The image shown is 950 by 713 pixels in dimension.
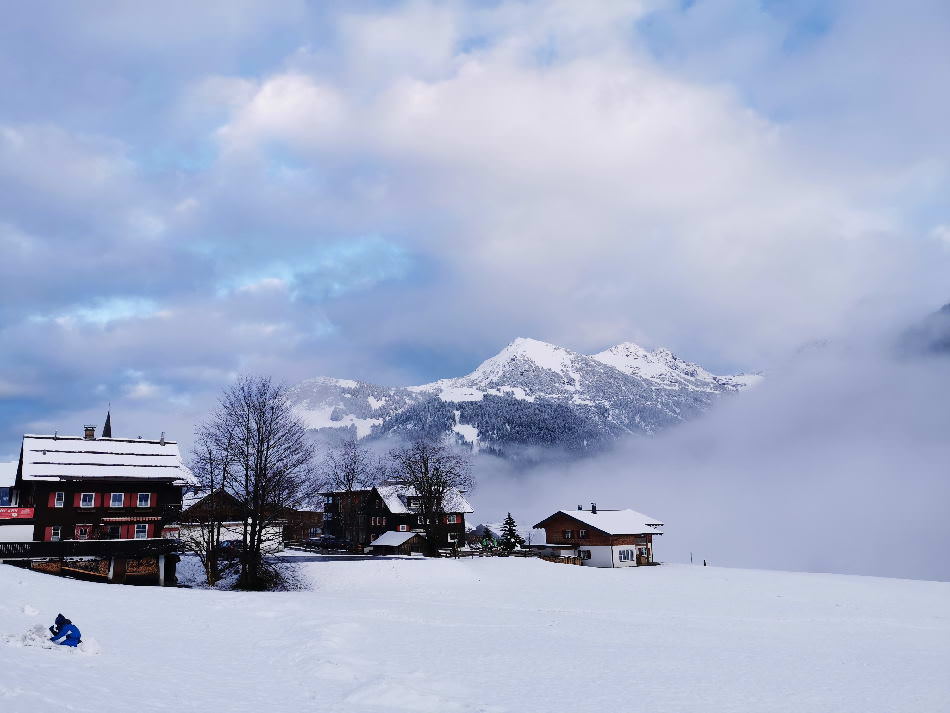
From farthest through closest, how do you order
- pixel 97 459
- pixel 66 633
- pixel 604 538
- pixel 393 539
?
pixel 393 539, pixel 604 538, pixel 97 459, pixel 66 633

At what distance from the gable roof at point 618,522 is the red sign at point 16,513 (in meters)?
60.1

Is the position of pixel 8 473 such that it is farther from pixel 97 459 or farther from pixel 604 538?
pixel 604 538

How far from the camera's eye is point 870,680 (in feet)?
82.3

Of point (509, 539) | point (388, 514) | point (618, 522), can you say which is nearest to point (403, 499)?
point (388, 514)

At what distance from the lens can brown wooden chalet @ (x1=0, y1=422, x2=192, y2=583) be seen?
172 ft

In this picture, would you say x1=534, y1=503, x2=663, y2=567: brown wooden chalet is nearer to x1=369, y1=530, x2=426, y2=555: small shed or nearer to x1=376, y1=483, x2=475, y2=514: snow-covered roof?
x1=376, y1=483, x2=475, y2=514: snow-covered roof

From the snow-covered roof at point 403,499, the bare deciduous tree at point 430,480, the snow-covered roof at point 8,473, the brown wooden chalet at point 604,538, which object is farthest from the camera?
the snow-covered roof at point 403,499

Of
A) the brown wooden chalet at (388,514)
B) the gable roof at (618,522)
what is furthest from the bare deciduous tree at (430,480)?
the gable roof at (618,522)

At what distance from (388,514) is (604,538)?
107ft

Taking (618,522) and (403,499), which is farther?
(403,499)

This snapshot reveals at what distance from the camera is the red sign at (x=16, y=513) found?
5434 centimetres

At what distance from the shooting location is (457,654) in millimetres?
25516

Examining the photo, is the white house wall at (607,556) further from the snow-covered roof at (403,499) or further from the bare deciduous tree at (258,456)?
the bare deciduous tree at (258,456)

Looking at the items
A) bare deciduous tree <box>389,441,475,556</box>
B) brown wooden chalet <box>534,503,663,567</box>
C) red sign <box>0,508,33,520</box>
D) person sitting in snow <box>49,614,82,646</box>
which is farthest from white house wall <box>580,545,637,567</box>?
person sitting in snow <box>49,614,82,646</box>
